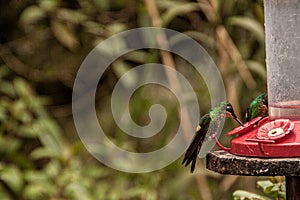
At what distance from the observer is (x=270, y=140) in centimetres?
181

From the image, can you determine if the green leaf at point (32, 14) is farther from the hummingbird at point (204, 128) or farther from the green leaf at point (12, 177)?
the hummingbird at point (204, 128)

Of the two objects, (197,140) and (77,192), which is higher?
(197,140)

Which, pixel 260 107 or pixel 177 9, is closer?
pixel 260 107

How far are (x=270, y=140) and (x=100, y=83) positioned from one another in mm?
2902

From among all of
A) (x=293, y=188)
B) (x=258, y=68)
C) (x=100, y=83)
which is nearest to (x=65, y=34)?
(x=100, y=83)

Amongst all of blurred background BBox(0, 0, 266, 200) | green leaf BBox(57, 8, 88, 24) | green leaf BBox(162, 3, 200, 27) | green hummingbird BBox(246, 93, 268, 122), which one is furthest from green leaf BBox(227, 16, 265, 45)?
green hummingbird BBox(246, 93, 268, 122)

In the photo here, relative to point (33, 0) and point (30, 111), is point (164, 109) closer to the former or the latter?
point (30, 111)

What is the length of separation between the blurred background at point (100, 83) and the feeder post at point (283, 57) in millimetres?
1472

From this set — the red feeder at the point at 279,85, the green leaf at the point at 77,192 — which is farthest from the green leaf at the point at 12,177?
the red feeder at the point at 279,85

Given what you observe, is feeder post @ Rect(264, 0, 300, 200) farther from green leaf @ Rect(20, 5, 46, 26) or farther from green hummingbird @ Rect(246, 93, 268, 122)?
green leaf @ Rect(20, 5, 46, 26)

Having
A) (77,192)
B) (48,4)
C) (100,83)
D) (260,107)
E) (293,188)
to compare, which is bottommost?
(100,83)

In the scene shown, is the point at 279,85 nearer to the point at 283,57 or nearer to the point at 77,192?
the point at 283,57

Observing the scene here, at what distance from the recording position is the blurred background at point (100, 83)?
3.71m

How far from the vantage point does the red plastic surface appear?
5.88ft
